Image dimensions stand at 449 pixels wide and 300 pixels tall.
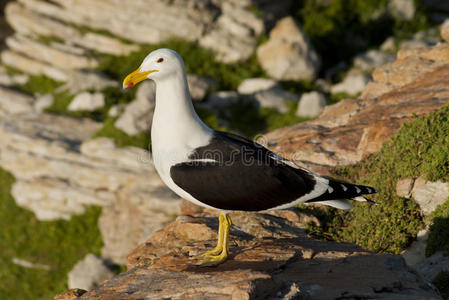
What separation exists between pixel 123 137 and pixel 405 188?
30.6ft

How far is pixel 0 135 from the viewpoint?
15508 mm

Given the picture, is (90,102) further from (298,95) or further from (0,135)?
(298,95)

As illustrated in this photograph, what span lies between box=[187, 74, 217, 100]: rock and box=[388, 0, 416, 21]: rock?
952 centimetres

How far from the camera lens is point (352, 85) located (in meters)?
16.7

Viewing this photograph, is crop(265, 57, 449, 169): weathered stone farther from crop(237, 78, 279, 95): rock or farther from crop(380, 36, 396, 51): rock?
crop(380, 36, 396, 51): rock

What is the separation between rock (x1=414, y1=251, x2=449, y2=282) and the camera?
221 inches

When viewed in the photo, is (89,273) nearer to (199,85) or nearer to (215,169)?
(199,85)

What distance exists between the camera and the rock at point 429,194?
661 cm

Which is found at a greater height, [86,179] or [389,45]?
[389,45]

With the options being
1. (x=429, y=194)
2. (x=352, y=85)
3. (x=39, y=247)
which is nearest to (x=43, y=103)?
(x=39, y=247)

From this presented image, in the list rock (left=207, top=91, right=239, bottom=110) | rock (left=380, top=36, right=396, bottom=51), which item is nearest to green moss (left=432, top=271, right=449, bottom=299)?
rock (left=207, top=91, right=239, bottom=110)

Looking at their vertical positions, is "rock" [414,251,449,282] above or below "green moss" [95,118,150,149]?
below

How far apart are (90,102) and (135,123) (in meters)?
2.50

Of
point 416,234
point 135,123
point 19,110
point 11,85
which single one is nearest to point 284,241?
point 416,234
